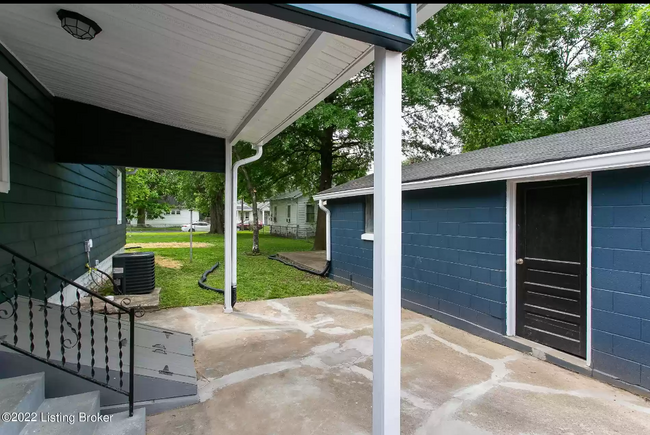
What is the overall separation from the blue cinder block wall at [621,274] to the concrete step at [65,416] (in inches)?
162

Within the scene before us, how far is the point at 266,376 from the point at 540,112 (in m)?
13.6

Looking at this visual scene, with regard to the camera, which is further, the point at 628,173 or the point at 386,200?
the point at 628,173

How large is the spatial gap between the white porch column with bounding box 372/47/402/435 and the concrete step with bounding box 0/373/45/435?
6.39 feet

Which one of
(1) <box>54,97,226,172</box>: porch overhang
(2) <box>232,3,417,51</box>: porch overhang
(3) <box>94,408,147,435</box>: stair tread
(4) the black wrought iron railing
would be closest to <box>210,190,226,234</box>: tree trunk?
(1) <box>54,97,226,172</box>: porch overhang

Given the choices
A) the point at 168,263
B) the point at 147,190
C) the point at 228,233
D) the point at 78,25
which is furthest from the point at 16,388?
the point at 147,190

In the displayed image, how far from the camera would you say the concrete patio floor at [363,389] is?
8.48ft

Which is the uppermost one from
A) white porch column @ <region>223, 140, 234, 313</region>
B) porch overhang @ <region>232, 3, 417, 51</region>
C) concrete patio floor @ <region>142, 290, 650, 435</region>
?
porch overhang @ <region>232, 3, 417, 51</region>

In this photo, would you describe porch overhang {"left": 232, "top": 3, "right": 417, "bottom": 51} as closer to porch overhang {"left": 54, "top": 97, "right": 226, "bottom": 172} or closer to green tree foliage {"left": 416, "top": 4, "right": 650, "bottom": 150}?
porch overhang {"left": 54, "top": 97, "right": 226, "bottom": 172}

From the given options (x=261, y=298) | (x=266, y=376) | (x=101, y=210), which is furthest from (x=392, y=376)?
(x=101, y=210)

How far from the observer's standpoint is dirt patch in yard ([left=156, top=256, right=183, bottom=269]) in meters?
9.33

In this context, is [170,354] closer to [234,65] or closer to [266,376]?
[266,376]

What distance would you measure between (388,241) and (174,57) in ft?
6.92

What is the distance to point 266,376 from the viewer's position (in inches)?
129

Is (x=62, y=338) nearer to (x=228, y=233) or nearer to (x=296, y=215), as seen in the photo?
(x=228, y=233)
